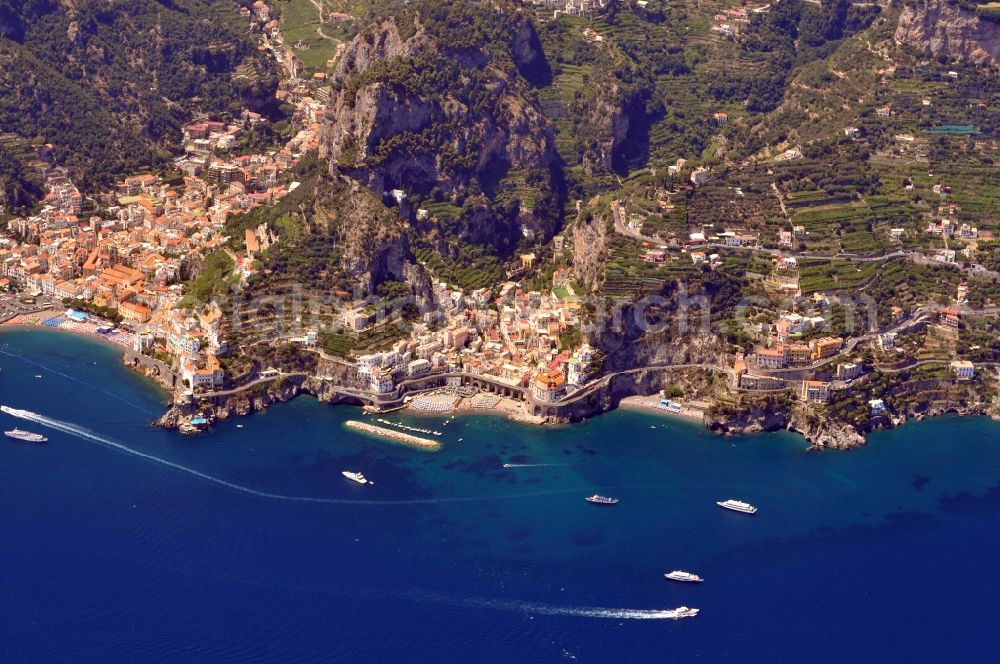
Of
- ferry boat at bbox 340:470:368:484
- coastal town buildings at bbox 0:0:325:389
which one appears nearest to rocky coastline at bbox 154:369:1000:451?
coastal town buildings at bbox 0:0:325:389

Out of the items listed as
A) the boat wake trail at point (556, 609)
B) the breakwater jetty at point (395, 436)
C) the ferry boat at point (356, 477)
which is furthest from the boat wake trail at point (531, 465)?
the boat wake trail at point (556, 609)

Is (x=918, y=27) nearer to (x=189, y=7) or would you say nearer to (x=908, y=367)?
(x=908, y=367)

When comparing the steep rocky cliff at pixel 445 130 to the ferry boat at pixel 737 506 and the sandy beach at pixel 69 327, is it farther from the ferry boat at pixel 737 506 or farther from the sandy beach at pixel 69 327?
the ferry boat at pixel 737 506

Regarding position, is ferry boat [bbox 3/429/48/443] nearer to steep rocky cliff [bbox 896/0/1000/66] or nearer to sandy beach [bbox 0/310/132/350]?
sandy beach [bbox 0/310/132/350]

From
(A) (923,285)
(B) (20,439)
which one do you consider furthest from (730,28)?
(B) (20,439)

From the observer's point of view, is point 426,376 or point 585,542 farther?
point 426,376

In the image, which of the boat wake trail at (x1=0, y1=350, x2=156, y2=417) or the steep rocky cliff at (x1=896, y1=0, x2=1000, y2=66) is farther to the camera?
the steep rocky cliff at (x1=896, y1=0, x2=1000, y2=66)

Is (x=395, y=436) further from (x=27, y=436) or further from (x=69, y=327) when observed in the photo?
(x=69, y=327)
